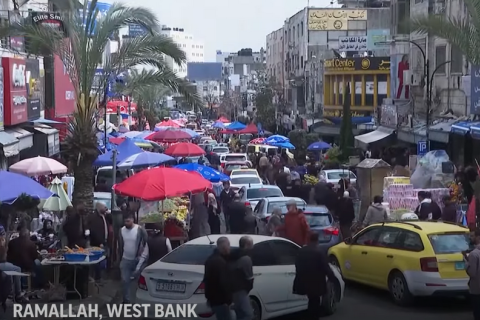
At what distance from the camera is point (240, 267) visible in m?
10.6

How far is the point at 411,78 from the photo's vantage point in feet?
133

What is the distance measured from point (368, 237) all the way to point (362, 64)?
42440 millimetres

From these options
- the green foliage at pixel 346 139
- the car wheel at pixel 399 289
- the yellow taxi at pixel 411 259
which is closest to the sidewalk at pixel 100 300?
the yellow taxi at pixel 411 259

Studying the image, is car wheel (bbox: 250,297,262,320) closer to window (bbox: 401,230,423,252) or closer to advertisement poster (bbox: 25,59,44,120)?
window (bbox: 401,230,423,252)

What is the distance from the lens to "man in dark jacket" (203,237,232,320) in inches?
413

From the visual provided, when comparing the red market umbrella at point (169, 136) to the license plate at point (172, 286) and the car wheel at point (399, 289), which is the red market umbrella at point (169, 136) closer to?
the car wheel at point (399, 289)

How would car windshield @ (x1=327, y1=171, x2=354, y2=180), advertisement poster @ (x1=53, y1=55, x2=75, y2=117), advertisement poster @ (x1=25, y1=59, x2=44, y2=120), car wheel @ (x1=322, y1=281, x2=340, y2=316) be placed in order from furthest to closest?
advertisement poster @ (x1=53, y1=55, x2=75, y2=117) → car windshield @ (x1=327, y1=171, x2=354, y2=180) → advertisement poster @ (x1=25, y1=59, x2=44, y2=120) → car wheel @ (x1=322, y1=281, x2=340, y2=316)

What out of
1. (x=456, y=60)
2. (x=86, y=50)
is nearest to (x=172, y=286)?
(x=86, y=50)

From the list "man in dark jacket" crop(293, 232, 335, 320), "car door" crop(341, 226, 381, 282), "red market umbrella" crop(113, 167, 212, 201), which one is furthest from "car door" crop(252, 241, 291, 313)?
"red market umbrella" crop(113, 167, 212, 201)

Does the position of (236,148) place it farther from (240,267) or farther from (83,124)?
(240,267)

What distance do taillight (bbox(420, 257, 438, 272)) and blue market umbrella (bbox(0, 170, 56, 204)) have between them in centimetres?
711

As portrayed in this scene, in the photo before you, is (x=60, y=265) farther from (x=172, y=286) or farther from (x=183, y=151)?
(x=183, y=151)

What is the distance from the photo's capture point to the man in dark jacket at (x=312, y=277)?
11539 mm

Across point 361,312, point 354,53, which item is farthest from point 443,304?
point 354,53
